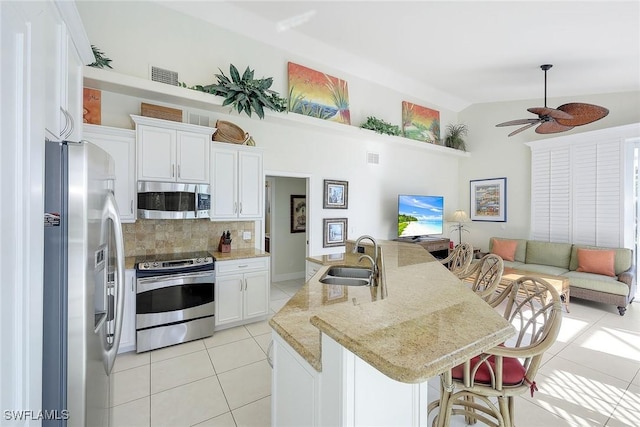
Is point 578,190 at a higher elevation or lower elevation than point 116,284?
higher

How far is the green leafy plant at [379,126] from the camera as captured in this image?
5055mm

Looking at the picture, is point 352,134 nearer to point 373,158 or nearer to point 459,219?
point 373,158

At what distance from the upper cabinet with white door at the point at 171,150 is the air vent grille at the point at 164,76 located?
700 mm

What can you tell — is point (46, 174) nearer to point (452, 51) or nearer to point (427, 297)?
point (427, 297)

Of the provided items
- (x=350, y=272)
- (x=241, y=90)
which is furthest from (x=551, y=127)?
(x=241, y=90)

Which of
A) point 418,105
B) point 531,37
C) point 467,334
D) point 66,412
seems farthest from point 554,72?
point 66,412

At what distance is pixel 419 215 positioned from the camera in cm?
582

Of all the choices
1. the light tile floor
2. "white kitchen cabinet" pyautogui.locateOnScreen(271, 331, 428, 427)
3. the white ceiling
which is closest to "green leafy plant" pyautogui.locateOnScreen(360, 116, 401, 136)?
the white ceiling

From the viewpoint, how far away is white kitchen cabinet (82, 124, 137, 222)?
292cm

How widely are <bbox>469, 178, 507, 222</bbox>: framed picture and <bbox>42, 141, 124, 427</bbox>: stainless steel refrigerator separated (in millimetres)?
7087

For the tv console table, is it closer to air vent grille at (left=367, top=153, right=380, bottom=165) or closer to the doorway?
air vent grille at (left=367, top=153, right=380, bottom=165)

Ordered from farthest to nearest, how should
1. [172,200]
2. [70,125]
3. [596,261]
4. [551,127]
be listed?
[596,261], [551,127], [172,200], [70,125]

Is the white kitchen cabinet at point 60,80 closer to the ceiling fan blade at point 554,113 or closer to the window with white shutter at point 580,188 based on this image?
the ceiling fan blade at point 554,113

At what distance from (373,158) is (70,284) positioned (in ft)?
16.4
